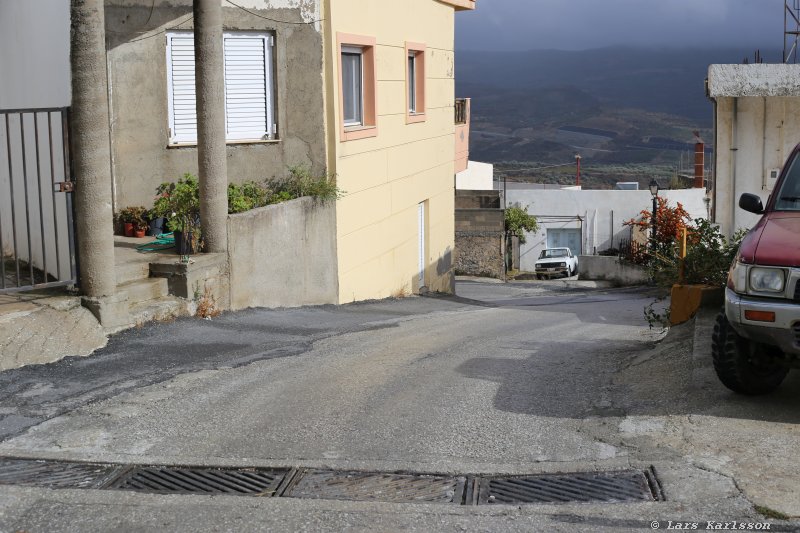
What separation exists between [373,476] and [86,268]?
14.8 feet

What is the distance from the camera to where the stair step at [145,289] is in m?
10.3

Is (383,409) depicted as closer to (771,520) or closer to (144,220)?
(771,520)

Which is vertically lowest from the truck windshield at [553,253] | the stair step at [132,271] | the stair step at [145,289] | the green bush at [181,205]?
the truck windshield at [553,253]

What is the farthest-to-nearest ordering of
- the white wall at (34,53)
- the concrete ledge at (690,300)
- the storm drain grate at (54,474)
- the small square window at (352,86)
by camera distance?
the small square window at (352,86) < the white wall at (34,53) < the concrete ledge at (690,300) < the storm drain grate at (54,474)

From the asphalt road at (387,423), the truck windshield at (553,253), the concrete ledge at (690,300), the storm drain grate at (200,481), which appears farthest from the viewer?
the truck windshield at (553,253)

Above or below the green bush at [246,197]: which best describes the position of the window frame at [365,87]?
above

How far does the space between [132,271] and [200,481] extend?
519 centimetres

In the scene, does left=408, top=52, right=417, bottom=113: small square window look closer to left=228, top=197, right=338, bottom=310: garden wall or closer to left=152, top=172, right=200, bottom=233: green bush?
left=228, top=197, right=338, bottom=310: garden wall

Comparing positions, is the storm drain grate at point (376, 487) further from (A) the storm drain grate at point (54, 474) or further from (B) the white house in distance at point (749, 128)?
(B) the white house in distance at point (749, 128)

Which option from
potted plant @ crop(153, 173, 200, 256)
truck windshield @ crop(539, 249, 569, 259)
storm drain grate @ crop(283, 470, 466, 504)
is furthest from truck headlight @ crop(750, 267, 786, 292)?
truck windshield @ crop(539, 249, 569, 259)

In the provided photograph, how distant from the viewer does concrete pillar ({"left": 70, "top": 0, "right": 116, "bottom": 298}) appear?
9.07 m

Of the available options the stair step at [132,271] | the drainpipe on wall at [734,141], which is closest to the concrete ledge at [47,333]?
the stair step at [132,271]

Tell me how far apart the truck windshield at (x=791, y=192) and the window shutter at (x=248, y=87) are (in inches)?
302

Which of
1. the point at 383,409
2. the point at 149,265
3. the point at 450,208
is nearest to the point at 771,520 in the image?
the point at 383,409
